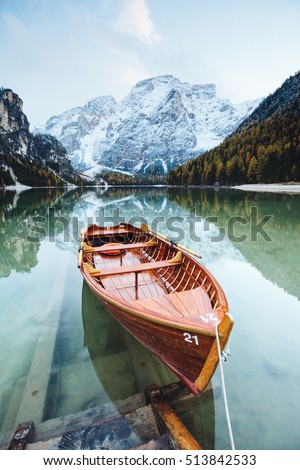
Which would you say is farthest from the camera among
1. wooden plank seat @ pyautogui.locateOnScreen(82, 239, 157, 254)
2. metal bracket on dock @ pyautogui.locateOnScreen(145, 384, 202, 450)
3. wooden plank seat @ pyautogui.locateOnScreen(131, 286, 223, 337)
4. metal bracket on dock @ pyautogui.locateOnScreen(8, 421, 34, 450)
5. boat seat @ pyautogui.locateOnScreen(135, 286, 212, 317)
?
wooden plank seat @ pyautogui.locateOnScreen(82, 239, 157, 254)

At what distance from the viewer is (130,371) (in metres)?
4.72

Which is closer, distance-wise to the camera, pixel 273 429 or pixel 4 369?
pixel 273 429

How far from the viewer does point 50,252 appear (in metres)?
12.8

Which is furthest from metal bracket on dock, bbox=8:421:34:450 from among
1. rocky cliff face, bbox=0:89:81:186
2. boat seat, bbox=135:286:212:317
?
rocky cliff face, bbox=0:89:81:186

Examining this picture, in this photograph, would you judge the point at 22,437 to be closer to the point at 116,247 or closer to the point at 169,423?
the point at 169,423

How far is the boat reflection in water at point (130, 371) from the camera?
3586mm

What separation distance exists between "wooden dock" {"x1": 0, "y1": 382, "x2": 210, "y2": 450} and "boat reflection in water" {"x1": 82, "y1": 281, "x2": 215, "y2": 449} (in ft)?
1.18

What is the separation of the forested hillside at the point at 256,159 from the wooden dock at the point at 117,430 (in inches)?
2741

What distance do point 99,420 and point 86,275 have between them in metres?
3.25

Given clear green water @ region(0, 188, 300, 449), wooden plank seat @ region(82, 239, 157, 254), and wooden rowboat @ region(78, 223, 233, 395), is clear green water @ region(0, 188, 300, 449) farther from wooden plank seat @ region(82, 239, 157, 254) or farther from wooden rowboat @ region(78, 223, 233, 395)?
wooden plank seat @ region(82, 239, 157, 254)

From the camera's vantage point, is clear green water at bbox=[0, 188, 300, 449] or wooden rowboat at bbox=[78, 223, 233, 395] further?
clear green water at bbox=[0, 188, 300, 449]

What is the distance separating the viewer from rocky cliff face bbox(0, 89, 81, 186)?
11569 centimetres
